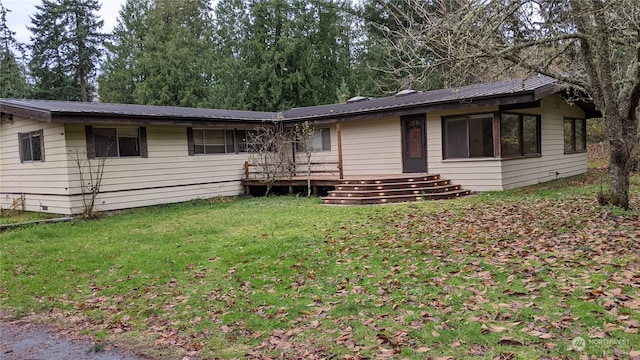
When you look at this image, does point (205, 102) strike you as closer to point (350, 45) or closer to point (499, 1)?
point (350, 45)

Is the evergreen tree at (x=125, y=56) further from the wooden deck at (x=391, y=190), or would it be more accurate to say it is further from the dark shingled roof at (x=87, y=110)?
the wooden deck at (x=391, y=190)

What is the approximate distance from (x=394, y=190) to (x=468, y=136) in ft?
9.03

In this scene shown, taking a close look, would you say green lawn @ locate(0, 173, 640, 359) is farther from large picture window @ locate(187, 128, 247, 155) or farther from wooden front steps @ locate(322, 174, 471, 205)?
large picture window @ locate(187, 128, 247, 155)

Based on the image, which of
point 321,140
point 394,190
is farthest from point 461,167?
point 321,140

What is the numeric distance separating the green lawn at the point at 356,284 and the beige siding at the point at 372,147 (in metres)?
5.42

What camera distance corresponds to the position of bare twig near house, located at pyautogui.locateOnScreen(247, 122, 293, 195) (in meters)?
15.2

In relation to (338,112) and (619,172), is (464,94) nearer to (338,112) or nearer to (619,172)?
(338,112)

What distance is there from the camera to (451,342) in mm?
3439

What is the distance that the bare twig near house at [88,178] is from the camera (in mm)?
11320

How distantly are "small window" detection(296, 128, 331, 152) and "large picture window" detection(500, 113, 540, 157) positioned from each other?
20.1 feet

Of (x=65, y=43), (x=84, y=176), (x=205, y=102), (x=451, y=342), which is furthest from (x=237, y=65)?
(x=451, y=342)

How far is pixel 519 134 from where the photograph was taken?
13148 millimetres

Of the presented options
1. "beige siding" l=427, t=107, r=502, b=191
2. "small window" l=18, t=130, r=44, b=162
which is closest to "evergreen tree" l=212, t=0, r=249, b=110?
"small window" l=18, t=130, r=44, b=162

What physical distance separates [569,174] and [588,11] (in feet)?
37.7
